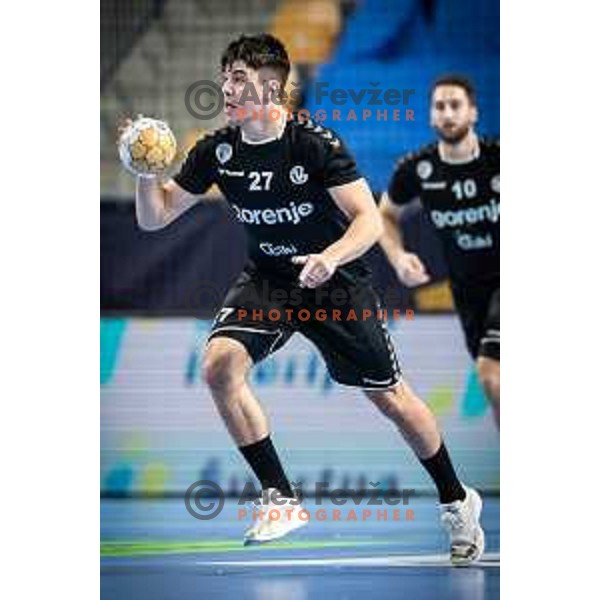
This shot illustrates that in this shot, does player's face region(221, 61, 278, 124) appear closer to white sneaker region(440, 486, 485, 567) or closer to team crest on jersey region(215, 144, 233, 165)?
team crest on jersey region(215, 144, 233, 165)

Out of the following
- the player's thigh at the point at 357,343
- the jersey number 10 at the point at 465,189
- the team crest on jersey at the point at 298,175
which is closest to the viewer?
the team crest on jersey at the point at 298,175

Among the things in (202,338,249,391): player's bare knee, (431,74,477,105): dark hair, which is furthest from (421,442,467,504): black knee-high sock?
(431,74,477,105): dark hair

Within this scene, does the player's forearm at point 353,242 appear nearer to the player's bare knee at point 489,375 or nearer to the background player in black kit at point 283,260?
the background player in black kit at point 283,260

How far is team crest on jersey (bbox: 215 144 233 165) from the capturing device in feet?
16.5

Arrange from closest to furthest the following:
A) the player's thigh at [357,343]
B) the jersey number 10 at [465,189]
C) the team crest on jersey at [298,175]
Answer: the team crest on jersey at [298,175]
the player's thigh at [357,343]
the jersey number 10 at [465,189]

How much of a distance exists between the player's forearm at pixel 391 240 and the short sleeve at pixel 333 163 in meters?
0.18

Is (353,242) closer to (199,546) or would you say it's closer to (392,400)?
(392,400)

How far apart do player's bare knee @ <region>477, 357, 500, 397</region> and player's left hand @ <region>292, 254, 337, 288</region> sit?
1.76 ft

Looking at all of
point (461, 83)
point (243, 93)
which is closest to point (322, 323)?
point (243, 93)

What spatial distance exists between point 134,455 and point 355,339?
744 millimetres

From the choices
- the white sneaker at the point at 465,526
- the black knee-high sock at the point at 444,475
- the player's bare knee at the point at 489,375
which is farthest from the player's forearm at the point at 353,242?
the white sneaker at the point at 465,526

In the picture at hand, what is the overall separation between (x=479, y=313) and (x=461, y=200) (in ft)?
1.13

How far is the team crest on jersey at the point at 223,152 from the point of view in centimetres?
502
